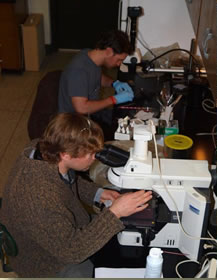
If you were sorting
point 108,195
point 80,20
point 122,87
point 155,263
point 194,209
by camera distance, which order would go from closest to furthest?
point 155,263
point 194,209
point 108,195
point 122,87
point 80,20

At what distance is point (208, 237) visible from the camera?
1.73 m

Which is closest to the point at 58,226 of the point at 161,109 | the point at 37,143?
the point at 37,143

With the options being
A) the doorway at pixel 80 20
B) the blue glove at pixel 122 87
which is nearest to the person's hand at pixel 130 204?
the blue glove at pixel 122 87

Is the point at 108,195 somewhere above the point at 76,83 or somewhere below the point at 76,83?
below

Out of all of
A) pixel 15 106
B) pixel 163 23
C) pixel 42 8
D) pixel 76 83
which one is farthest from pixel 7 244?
pixel 42 8

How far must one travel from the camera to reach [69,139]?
1.68 meters

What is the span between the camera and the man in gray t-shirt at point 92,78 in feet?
9.02

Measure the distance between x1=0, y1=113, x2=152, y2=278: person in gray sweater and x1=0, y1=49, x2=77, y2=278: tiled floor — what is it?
1527mm

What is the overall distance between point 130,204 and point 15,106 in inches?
118

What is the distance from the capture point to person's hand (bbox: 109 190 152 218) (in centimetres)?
165

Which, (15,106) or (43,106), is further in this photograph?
(15,106)

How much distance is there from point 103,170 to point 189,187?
718 mm

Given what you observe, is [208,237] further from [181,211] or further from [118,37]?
[118,37]

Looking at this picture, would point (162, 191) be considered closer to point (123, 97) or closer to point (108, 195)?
point (108, 195)
